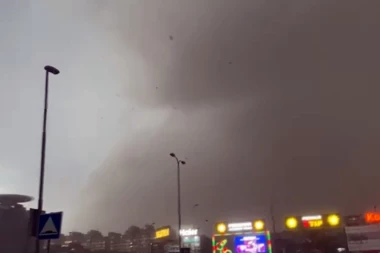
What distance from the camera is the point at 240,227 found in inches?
1964

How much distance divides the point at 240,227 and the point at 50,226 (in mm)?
37147

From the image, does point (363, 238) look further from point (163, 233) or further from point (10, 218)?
point (10, 218)

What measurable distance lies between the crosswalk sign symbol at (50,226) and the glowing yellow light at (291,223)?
26083 millimetres

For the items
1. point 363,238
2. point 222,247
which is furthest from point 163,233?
point 222,247

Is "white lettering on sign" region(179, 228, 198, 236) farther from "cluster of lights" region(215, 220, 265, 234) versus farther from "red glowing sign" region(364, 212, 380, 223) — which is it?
"cluster of lights" region(215, 220, 265, 234)

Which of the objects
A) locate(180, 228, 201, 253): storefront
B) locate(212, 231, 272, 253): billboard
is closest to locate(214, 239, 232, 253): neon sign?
locate(212, 231, 272, 253): billboard

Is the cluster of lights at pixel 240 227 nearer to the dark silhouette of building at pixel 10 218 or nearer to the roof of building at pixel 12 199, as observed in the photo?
the dark silhouette of building at pixel 10 218

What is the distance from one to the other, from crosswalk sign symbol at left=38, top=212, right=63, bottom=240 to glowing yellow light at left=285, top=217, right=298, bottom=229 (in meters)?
26.1

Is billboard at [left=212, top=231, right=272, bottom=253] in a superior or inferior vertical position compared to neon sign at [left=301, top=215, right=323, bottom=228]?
inferior

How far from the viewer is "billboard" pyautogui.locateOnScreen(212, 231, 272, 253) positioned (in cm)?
4481

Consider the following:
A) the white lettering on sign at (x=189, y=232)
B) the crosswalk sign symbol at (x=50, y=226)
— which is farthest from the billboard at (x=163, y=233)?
the crosswalk sign symbol at (x=50, y=226)

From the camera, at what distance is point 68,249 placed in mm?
111500

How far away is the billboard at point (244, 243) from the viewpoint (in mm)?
44812

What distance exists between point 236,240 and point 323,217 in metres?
10.8
